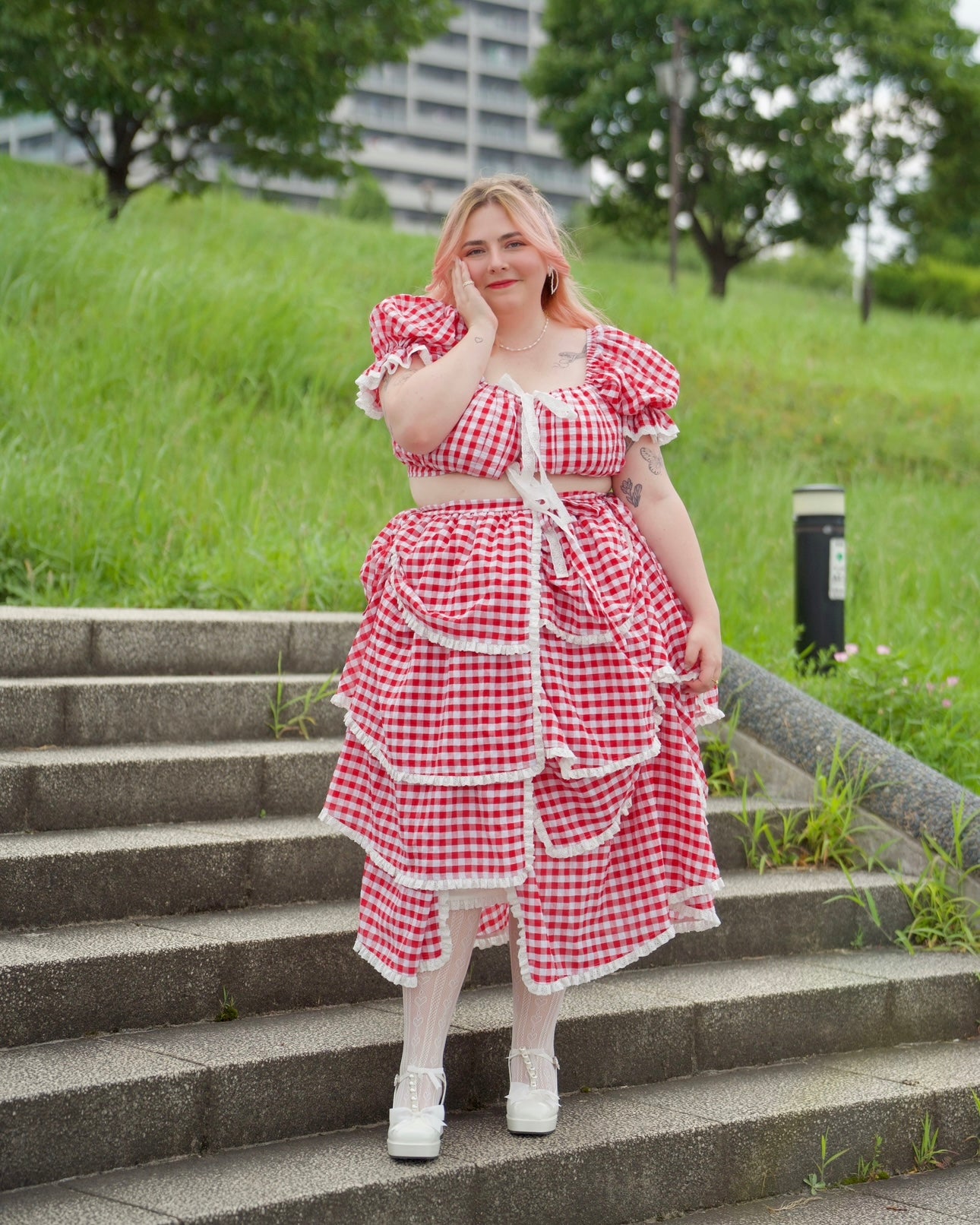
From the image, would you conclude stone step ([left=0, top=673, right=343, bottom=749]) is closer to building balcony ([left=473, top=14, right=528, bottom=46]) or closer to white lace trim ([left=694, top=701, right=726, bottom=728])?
white lace trim ([left=694, top=701, right=726, bottom=728])

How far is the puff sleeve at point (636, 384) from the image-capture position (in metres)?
2.76

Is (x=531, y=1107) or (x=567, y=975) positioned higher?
(x=567, y=975)

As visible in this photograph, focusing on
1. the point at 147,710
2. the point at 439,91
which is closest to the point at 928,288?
the point at 147,710

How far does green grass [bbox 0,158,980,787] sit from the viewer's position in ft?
17.4

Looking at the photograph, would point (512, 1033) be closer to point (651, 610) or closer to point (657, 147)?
point (651, 610)

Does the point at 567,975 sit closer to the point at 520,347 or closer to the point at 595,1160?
the point at 595,1160

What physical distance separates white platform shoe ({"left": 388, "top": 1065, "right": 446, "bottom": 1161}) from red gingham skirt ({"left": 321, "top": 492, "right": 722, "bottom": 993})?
0.64 feet

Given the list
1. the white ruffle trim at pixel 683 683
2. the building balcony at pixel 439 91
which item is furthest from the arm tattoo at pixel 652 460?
the building balcony at pixel 439 91

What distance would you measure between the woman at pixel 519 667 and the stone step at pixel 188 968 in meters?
0.50

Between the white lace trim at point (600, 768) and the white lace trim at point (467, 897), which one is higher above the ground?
the white lace trim at point (600, 768)

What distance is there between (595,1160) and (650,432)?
1.51m

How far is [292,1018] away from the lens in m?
3.03

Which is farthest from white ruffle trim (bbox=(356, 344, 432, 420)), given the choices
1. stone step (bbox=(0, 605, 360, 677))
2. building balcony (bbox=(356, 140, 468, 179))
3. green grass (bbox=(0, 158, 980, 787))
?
building balcony (bbox=(356, 140, 468, 179))

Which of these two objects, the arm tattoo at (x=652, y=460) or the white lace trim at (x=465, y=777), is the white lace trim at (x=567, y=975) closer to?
the white lace trim at (x=465, y=777)
